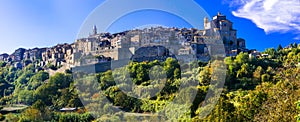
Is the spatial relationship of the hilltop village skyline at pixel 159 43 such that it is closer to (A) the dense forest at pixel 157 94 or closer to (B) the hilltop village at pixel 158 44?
(B) the hilltop village at pixel 158 44

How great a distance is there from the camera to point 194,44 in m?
28.0

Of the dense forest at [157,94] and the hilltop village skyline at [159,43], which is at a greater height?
the hilltop village skyline at [159,43]

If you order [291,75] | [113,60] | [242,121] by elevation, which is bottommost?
[242,121]

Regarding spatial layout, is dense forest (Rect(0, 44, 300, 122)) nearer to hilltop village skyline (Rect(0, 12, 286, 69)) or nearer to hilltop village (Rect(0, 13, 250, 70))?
hilltop village (Rect(0, 13, 250, 70))

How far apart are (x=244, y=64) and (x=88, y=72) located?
1026cm

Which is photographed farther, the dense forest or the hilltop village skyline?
the hilltop village skyline

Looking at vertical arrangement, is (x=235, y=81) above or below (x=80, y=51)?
below

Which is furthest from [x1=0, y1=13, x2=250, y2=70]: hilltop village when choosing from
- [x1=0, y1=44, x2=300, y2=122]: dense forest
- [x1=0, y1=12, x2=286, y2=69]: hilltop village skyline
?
[x1=0, y1=44, x2=300, y2=122]: dense forest

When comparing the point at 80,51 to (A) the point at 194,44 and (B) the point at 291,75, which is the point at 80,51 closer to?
(A) the point at 194,44

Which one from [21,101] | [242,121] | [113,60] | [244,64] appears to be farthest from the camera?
[113,60]

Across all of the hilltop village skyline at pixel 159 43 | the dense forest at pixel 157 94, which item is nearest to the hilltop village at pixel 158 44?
the hilltop village skyline at pixel 159 43

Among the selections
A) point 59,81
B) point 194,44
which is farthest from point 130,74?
point 194,44

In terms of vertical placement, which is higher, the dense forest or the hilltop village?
the hilltop village

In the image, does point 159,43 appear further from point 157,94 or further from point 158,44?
point 157,94
